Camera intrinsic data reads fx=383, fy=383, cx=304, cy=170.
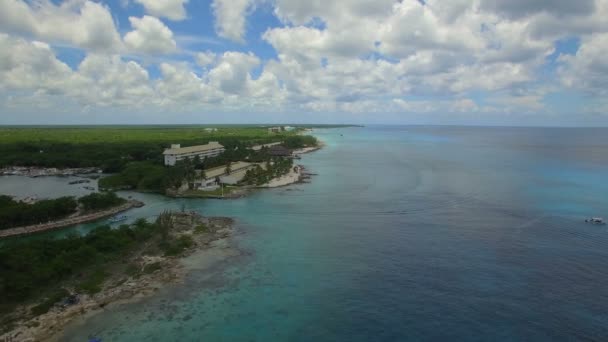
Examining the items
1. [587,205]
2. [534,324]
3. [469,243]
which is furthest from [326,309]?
[587,205]

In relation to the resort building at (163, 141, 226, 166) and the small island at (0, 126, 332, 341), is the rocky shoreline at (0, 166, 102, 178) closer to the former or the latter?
the small island at (0, 126, 332, 341)

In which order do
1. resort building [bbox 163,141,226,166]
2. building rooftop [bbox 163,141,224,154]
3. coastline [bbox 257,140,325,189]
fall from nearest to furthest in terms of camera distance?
coastline [bbox 257,140,325,189], resort building [bbox 163,141,226,166], building rooftop [bbox 163,141,224,154]

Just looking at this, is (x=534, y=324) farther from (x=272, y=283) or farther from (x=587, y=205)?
(x=587, y=205)

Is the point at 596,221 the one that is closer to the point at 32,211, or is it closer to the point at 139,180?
the point at 32,211

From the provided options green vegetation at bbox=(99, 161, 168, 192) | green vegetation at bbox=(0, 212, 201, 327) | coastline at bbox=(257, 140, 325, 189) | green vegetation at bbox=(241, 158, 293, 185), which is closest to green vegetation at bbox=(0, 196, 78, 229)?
green vegetation at bbox=(0, 212, 201, 327)

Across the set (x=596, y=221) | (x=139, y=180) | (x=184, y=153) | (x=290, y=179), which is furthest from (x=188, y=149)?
(x=596, y=221)

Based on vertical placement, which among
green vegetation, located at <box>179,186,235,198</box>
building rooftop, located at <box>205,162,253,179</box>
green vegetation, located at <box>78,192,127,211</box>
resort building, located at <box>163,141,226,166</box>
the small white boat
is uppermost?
resort building, located at <box>163,141,226,166</box>
